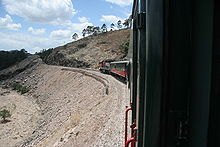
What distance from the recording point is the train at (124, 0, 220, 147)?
4.83 ft

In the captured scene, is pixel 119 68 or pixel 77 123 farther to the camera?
pixel 119 68

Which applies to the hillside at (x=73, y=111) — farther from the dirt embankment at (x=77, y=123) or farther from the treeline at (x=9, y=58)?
the treeline at (x=9, y=58)

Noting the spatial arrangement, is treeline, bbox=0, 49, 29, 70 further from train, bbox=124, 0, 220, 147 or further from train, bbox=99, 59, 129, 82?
train, bbox=124, 0, 220, 147

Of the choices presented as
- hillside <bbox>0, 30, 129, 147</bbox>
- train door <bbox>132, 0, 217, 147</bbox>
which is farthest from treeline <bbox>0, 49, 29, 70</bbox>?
train door <bbox>132, 0, 217, 147</bbox>

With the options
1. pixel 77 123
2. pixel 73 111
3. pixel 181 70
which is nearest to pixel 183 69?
pixel 181 70

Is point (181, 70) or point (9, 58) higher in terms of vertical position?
point (9, 58)

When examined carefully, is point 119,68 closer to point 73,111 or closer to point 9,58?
point 73,111

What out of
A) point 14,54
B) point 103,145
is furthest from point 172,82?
point 14,54

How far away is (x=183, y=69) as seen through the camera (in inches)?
58.6

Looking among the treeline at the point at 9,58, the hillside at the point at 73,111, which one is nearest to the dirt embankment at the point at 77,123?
the hillside at the point at 73,111

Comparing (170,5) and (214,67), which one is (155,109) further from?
(170,5)

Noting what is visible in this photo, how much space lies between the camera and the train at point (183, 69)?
1473 mm

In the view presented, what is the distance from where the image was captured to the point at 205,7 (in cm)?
147

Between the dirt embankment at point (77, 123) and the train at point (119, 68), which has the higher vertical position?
the train at point (119, 68)
